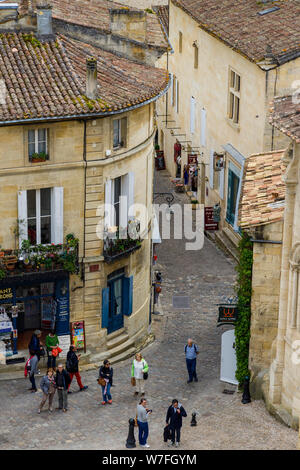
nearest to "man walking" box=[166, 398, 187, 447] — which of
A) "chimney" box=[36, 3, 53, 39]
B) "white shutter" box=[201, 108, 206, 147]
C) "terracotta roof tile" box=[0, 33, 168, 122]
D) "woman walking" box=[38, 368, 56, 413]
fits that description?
"woman walking" box=[38, 368, 56, 413]

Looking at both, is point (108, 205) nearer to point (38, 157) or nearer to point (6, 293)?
point (38, 157)

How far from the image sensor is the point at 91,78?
3603 cm

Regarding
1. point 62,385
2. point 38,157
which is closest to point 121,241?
point 38,157

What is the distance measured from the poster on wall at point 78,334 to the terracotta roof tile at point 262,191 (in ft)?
22.3

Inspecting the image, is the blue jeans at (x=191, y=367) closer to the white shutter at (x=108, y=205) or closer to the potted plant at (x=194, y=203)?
the white shutter at (x=108, y=205)

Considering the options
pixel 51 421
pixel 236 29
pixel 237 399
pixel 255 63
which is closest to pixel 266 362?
pixel 237 399

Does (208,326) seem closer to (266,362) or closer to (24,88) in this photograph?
(266,362)

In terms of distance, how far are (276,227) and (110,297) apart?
7758 mm

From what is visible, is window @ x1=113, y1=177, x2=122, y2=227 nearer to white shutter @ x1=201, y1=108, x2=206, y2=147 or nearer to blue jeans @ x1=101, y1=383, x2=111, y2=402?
blue jeans @ x1=101, y1=383, x2=111, y2=402

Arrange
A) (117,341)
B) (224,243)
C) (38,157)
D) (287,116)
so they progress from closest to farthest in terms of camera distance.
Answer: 1. (287,116)
2. (38,157)
3. (117,341)
4. (224,243)

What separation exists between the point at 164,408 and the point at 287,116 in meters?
9.78

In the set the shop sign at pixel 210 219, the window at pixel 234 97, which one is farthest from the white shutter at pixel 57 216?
the shop sign at pixel 210 219

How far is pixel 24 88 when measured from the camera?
119 feet

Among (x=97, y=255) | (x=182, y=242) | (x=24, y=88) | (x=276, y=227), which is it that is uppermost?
(x=24, y=88)
